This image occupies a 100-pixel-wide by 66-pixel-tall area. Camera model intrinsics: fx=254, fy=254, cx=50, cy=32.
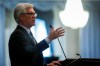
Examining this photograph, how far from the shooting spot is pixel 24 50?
1.73m

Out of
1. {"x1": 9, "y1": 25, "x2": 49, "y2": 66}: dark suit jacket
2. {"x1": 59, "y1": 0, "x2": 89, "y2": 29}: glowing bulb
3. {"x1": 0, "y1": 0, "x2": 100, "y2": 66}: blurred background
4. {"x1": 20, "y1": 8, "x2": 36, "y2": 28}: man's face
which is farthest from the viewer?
{"x1": 0, "y1": 0, "x2": 100, "y2": 66}: blurred background

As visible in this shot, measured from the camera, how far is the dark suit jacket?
5.68ft

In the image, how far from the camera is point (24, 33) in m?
1.88

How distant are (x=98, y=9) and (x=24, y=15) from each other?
5042 mm

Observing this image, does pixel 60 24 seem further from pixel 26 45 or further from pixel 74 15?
pixel 26 45

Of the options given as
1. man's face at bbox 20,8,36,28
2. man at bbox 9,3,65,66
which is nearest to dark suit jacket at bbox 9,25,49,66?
man at bbox 9,3,65,66

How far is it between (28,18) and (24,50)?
12.0 inches

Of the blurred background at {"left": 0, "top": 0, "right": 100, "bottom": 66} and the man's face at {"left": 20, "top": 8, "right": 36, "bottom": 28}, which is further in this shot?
the blurred background at {"left": 0, "top": 0, "right": 100, "bottom": 66}

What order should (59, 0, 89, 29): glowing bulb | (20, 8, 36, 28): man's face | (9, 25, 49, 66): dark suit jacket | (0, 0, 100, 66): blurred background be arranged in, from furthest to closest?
(0, 0, 100, 66): blurred background < (59, 0, 89, 29): glowing bulb < (20, 8, 36, 28): man's face < (9, 25, 49, 66): dark suit jacket

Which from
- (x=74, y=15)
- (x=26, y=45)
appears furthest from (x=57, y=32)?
(x=74, y=15)

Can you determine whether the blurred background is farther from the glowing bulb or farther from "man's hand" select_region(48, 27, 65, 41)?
"man's hand" select_region(48, 27, 65, 41)

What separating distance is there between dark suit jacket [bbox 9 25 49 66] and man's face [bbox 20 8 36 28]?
0.36 ft

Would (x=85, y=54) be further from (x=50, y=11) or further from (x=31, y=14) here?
(x=31, y=14)

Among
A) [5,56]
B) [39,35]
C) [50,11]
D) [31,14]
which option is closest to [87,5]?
[50,11]
